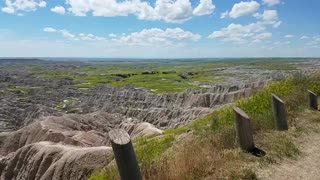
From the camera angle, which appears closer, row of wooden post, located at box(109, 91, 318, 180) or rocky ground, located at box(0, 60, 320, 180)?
row of wooden post, located at box(109, 91, 318, 180)

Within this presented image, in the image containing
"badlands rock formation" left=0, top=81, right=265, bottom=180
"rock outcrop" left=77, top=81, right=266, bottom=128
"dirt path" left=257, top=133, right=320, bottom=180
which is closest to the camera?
"dirt path" left=257, top=133, right=320, bottom=180

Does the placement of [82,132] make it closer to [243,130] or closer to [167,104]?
[243,130]

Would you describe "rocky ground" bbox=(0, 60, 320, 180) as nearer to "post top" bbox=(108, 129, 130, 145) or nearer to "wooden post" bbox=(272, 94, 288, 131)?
"wooden post" bbox=(272, 94, 288, 131)

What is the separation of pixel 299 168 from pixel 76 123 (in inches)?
1619

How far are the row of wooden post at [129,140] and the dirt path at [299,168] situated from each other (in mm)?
1019

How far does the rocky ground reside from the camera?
2328 centimetres

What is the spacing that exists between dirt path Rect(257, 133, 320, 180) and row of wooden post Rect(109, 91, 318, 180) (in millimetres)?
1019

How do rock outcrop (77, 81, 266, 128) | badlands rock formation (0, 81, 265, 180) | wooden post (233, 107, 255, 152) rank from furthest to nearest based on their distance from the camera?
rock outcrop (77, 81, 266, 128)
badlands rock formation (0, 81, 265, 180)
wooden post (233, 107, 255, 152)

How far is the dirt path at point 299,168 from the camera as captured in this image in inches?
317

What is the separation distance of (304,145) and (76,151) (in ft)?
51.5

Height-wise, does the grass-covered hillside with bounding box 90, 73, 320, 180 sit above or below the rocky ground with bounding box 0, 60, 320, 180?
above

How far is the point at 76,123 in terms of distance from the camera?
156ft

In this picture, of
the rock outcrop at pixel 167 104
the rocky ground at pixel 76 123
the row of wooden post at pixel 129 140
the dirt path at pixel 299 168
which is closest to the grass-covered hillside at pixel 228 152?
the dirt path at pixel 299 168

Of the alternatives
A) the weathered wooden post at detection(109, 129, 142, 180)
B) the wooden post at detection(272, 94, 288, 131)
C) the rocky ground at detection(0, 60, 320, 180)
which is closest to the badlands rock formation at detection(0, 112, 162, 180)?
the rocky ground at detection(0, 60, 320, 180)
